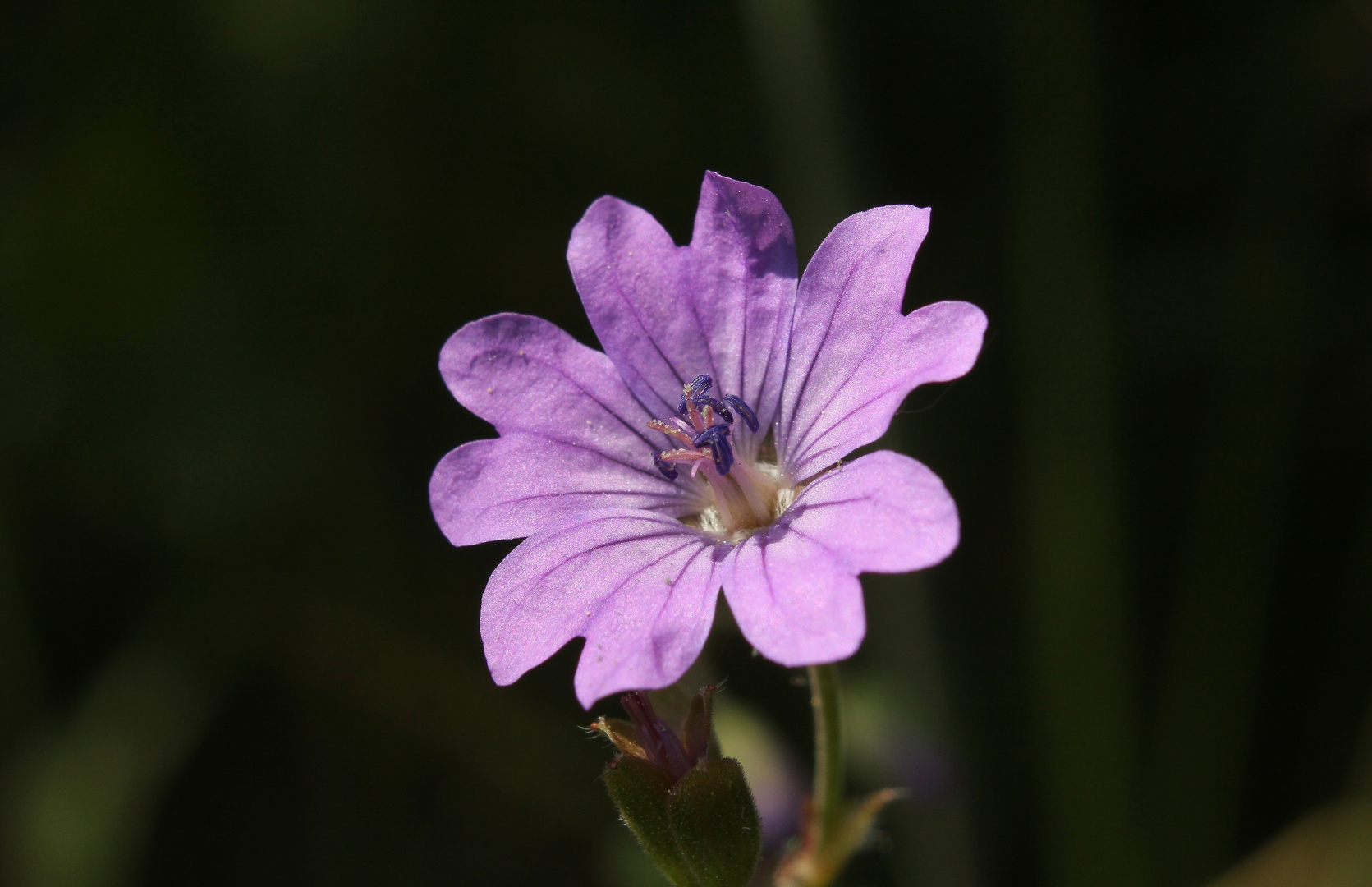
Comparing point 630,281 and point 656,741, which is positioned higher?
point 630,281

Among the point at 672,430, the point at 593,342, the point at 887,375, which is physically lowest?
the point at 593,342

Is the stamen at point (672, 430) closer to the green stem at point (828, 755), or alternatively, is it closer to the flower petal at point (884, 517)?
the flower petal at point (884, 517)

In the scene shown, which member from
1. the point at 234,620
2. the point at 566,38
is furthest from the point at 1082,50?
the point at 234,620

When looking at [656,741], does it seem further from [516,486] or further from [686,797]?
[516,486]

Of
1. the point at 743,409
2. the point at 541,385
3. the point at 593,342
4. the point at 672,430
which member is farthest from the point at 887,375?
the point at 593,342

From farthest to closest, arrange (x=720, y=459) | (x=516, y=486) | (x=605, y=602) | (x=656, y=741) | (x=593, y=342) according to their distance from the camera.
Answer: (x=593, y=342)
(x=720, y=459)
(x=516, y=486)
(x=656, y=741)
(x=605, y=602)

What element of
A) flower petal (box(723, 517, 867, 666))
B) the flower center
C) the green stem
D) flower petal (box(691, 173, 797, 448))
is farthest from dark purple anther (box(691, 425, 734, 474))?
the green stem

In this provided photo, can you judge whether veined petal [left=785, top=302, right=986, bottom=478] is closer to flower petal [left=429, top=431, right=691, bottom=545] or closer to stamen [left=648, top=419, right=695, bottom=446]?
stamen [left=648, top=419, right=695, bottom=446]

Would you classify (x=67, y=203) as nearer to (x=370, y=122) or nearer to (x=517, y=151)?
(x=370, y=122)
